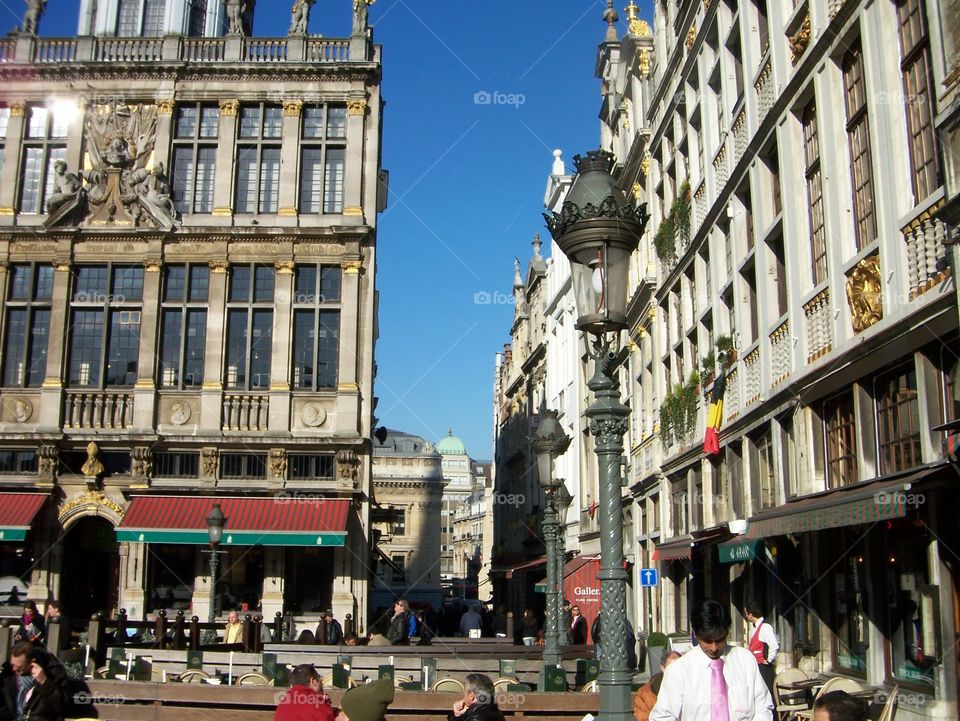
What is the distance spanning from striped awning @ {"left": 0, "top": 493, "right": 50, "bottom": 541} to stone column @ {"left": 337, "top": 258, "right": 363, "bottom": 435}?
8588 mm

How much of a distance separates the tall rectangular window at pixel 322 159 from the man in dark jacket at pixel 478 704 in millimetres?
25217

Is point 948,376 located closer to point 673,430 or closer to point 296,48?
point 673,430

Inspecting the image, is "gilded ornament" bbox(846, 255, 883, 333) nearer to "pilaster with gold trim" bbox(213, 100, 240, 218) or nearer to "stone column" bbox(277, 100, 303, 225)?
"stone column" bbox(277, 100, 303, 225)

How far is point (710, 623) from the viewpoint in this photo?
19.6ft

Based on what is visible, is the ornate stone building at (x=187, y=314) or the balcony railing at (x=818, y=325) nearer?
the balcony railing at (x=818, y=325)

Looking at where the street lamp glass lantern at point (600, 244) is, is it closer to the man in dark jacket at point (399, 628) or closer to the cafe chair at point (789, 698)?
the cafe chair at point (789, 698)

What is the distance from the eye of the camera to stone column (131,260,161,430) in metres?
29.0

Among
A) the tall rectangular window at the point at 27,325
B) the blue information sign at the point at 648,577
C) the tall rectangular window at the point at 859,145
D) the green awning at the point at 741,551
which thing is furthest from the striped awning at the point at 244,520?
the tall rectangular window at the point at 859,145

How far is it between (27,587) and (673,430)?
18.2 meters

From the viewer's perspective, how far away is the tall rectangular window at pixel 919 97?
1089 centimetres

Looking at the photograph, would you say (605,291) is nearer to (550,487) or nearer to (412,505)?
(550,487)

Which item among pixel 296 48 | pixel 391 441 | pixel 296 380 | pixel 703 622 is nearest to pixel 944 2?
pixel 703 622

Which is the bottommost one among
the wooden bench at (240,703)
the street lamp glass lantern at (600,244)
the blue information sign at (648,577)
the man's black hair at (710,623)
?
the wooden bench at (240,703)

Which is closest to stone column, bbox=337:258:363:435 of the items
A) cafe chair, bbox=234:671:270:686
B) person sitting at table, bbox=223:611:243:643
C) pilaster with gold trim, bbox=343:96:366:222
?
pilaster with gold trim, bbox=343:96:366:222
